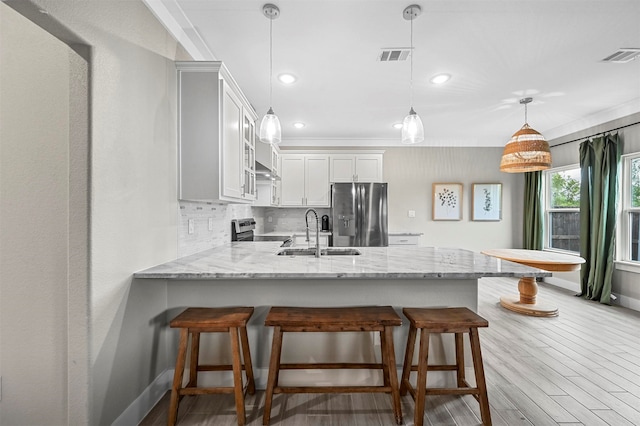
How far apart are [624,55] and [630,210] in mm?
2192

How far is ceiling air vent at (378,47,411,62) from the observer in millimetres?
2395

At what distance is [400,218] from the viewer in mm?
5449

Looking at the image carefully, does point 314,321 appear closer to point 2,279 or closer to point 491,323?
point 2,279

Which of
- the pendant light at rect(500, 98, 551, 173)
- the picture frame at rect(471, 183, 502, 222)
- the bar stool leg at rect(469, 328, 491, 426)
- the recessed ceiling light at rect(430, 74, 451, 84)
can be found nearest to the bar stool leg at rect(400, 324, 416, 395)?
the bar stool leg at rect(469, 328, 491, 426)

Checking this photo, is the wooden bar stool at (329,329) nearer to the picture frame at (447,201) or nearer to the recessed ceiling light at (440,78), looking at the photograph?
the recessed ceiling light at (440,78)

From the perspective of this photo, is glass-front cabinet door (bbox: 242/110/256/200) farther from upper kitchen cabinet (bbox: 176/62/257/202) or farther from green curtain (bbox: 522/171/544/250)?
green curtain (bbox: 522/171/544/250)

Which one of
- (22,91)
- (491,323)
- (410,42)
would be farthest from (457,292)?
(22,91)

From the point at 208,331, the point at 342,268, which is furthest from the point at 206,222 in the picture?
the point at 342,268

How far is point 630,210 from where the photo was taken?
147 inches

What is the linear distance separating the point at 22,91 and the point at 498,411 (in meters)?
3.05

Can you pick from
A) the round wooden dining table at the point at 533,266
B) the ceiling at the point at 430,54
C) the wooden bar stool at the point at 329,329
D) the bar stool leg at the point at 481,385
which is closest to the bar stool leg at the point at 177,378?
the wooden bar stool at the point at 329,329

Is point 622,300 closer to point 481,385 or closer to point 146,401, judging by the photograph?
point 481,385

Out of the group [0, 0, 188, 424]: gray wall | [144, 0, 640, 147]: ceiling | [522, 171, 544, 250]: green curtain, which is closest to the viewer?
[0, 0, 188, 424]: gray wall

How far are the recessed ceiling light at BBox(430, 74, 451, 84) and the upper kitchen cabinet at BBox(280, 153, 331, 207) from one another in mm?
2384
